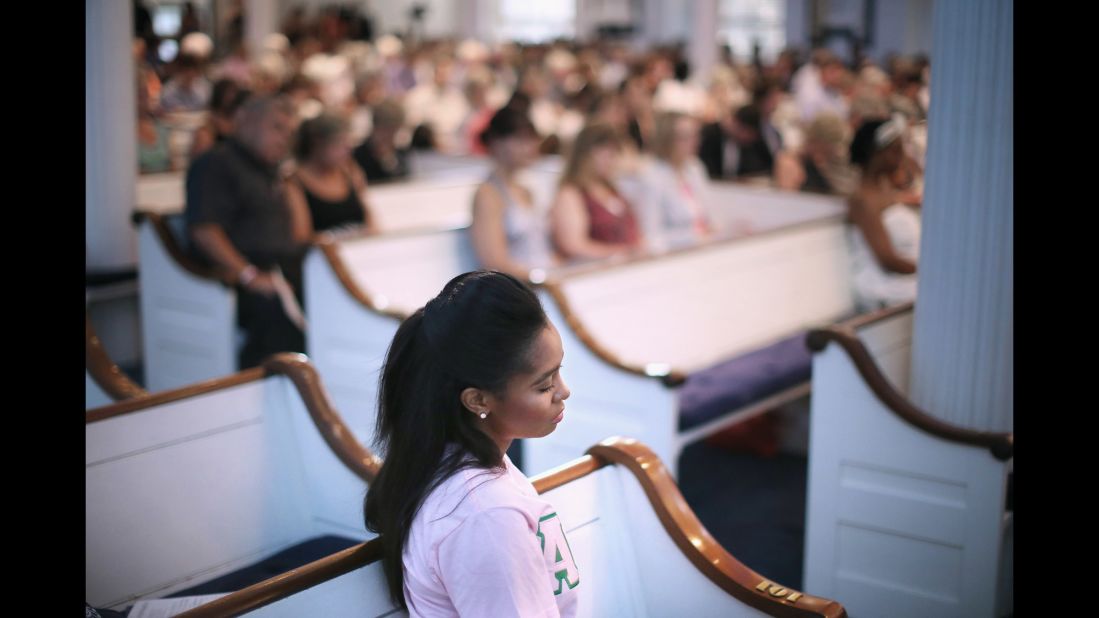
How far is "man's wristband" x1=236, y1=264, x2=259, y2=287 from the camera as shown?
4.55 metres

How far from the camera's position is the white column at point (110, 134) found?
5.39 metres

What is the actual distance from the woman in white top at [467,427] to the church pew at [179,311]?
3099 mm

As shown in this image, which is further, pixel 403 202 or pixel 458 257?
pixel 403 202

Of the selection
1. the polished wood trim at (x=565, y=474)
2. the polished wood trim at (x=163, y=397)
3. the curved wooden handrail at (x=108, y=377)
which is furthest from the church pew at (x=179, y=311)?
the polished wood trim at (x=565, y=474)

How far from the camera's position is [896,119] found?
496cm

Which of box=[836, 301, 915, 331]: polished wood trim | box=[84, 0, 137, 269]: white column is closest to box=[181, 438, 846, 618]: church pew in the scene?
box=[836, 301, 915, 331]: polished wood trim

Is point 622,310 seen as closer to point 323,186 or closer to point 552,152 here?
point 323,186

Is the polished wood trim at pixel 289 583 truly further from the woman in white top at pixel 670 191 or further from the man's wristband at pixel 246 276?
the woman in white top at pixel 670 191

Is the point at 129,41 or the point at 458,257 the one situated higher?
the point at 129,41

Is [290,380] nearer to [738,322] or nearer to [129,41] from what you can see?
[738,322]

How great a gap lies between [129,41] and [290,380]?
3.27 meters

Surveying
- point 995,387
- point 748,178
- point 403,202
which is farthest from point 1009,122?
point 748,178

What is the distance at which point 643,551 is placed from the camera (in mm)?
2285

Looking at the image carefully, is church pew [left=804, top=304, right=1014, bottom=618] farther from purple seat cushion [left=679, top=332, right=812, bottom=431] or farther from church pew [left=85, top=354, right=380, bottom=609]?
church pew [left=85, top=354, right=380, bottom=609]
